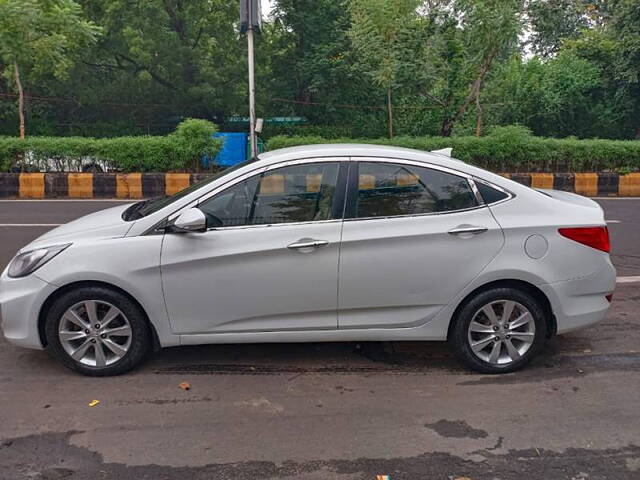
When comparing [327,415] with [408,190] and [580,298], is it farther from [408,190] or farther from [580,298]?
[580,298]

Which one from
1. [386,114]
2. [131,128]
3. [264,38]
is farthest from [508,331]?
[131,128]

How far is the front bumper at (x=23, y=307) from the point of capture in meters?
3.96

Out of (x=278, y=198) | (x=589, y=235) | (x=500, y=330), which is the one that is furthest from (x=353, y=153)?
(x=589, y=235)

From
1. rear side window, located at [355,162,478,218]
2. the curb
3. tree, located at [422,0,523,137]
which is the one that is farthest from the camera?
tree, located at [422,0,523,137]

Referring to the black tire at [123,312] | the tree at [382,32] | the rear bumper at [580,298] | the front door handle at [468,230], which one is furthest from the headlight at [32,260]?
the tree at [382,32]

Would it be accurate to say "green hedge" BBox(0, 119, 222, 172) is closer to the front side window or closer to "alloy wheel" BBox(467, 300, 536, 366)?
the front side window

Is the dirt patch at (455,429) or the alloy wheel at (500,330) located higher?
the alloy wheel at (500,330)

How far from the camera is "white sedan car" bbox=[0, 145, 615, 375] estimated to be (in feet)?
13.1

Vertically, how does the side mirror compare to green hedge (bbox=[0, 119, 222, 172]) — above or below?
below

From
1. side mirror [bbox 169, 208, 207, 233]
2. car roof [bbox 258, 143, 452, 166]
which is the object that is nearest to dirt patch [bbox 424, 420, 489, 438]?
car roof [bbox 258, 143, 452, 166]

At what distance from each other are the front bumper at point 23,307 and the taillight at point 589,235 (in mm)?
3341

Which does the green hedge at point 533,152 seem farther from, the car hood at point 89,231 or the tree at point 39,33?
the car hood at point 89,231

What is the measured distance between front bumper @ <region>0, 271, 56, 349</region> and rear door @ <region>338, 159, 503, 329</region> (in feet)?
6.28

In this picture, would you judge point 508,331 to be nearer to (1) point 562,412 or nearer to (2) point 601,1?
(1) point 562,412
